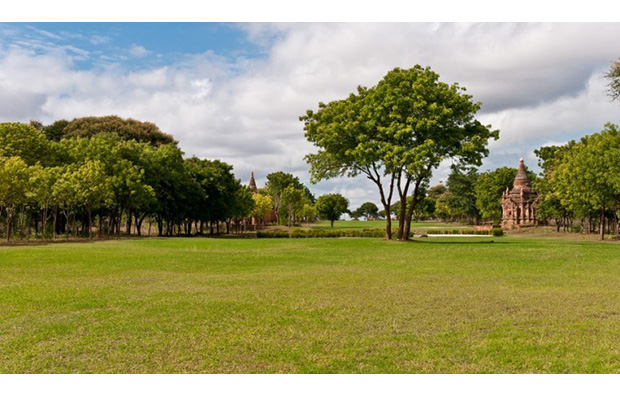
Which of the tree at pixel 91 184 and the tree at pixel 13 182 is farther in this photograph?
the tree at pixel 91 184

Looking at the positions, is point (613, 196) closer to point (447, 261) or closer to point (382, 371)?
point (447, 261)

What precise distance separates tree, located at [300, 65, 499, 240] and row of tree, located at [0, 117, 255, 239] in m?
23.9

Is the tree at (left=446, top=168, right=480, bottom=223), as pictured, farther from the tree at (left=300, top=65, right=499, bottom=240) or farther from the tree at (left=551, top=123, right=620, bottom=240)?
the tree at (left=300, top=65, right=499, bottom=240)

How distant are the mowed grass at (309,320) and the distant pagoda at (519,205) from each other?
8927cm

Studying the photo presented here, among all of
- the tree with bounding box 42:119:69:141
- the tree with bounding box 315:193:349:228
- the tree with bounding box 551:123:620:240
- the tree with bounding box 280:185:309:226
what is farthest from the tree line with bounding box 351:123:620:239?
the tree with bounding box 42:119:69:141

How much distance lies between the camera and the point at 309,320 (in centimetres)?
1267

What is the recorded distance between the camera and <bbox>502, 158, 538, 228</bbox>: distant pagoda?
108688mm

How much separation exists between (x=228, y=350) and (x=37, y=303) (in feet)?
25.7

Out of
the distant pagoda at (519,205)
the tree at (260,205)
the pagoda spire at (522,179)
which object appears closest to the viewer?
the distant pagoda at (519,205)

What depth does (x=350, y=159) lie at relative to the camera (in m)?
47.8

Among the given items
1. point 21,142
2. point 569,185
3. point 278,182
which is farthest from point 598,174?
point 278,182

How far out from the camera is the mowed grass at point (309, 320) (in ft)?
30.7

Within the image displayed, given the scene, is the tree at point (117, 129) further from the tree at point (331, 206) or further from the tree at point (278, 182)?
the tree at point (331, 206)

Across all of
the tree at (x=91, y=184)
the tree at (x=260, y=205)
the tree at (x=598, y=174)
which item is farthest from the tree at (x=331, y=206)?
the tree at (x=91, y=184)
